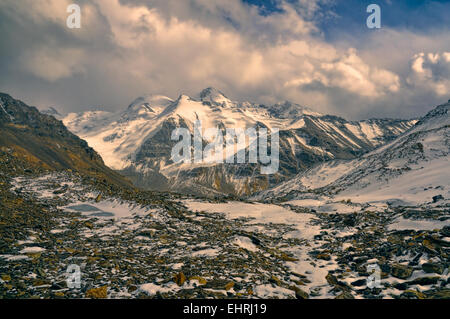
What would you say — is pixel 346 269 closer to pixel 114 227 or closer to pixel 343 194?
pixel 114 227

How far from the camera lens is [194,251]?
67.8 feet

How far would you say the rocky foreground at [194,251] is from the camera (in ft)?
46.3

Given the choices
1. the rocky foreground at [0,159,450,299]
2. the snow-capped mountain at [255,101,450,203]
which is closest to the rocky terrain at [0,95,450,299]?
the rocky foreground at [0,159,450,299]

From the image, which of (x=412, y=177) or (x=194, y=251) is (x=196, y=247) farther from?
(x=412, y=177)

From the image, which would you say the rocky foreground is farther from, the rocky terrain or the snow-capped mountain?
the snow-capped mountain

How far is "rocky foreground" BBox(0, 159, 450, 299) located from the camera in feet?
46.3

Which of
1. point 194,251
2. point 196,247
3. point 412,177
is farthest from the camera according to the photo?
point 412,177

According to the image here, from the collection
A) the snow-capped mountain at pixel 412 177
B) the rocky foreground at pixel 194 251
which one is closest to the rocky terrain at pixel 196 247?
the rocky foreground at pixel 194 251

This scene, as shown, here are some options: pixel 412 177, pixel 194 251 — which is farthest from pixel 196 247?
pixel 412 177

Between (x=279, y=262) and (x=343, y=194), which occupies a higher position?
(x=343, y=194)

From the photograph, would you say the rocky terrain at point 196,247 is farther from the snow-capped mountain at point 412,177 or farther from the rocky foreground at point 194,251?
the snow-capped mountain at point 412,177
